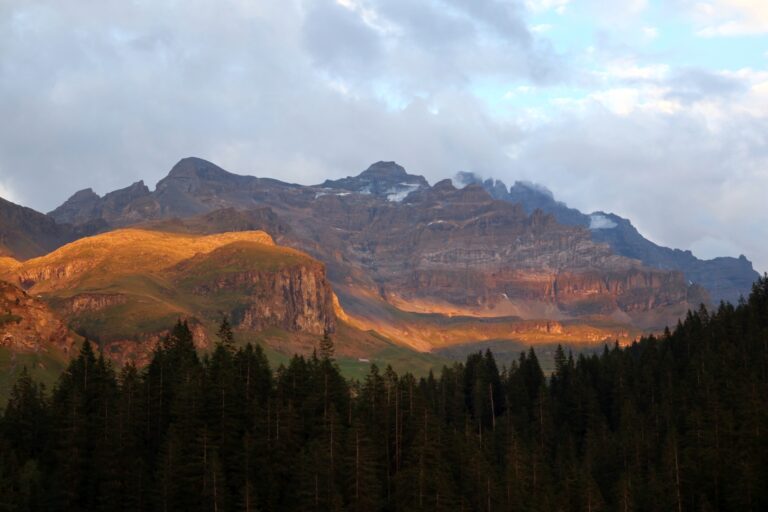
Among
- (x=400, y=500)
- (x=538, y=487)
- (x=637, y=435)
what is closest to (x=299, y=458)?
(x=400, y=500)

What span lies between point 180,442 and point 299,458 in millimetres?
18381

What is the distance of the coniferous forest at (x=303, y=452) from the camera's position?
148375mm

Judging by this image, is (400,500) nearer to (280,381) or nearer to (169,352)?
(280,381)

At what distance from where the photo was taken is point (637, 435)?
619 feet

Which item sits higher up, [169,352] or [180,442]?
[169,352]

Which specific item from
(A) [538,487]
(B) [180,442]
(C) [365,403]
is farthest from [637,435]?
(B) [180,442]

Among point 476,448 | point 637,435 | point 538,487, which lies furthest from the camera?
point 637,435

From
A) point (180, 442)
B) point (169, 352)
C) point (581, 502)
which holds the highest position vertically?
point (169, 352)

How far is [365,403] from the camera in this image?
179 m

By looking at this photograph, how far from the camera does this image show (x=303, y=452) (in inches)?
6068

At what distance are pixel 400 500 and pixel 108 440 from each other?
4678cm

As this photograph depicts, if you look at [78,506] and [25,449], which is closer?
[78,506]

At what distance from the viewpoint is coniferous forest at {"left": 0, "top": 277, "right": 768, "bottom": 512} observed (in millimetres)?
148375

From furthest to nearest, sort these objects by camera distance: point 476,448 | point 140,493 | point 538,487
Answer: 1. point 476,448
2. point 538,487
3. point 140,493
